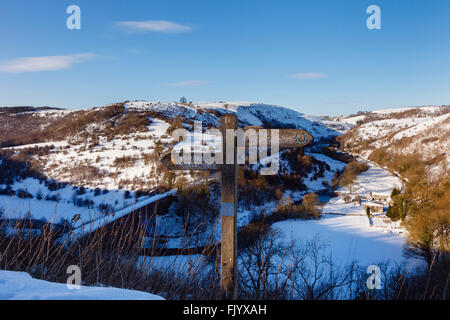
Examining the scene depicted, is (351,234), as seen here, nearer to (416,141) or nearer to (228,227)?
(228,227)

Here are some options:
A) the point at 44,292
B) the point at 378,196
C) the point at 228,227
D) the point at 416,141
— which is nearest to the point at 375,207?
the point at 378,196

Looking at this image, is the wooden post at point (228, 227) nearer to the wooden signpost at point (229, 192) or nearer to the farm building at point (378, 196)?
the wooden signpost at point (229, 192)

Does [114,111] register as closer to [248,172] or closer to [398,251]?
[248,172]

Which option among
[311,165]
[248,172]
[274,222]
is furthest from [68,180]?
[311,165]

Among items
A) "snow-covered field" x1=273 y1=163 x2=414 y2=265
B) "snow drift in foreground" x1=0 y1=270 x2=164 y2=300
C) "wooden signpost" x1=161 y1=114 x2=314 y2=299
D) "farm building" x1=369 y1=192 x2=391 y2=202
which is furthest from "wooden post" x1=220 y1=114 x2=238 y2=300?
"farm building" x1=369 y1=192 x2=391 y2=202

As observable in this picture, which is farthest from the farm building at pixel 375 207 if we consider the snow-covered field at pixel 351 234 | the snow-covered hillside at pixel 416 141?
the snow-covered hillside at pixel 416 141
